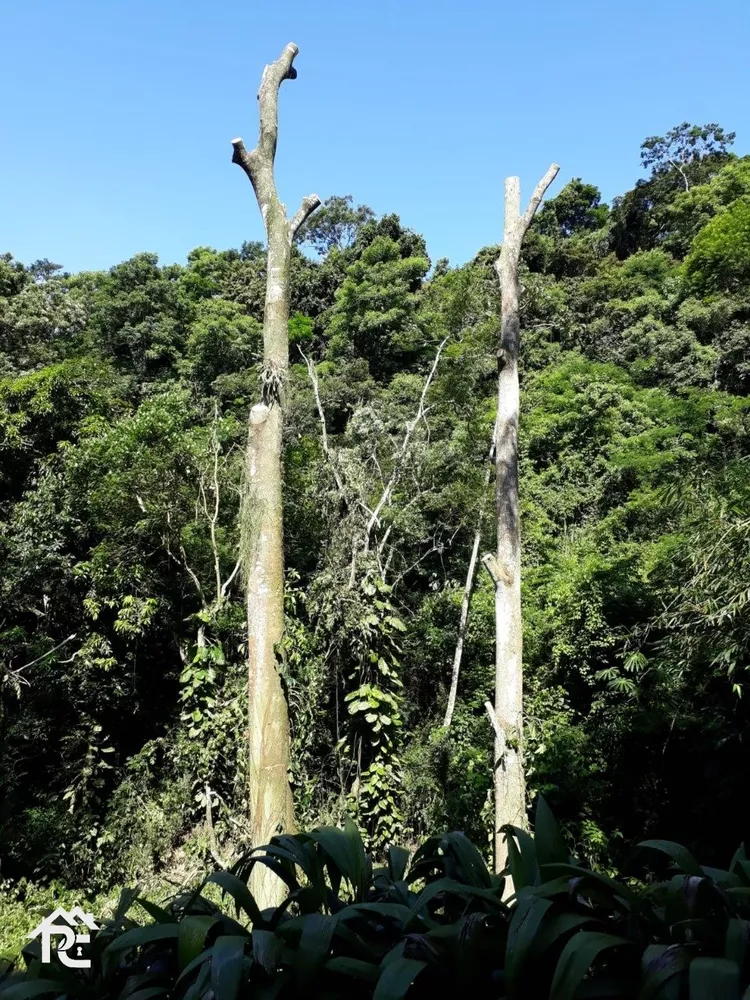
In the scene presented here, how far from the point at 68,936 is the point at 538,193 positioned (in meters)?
5.42

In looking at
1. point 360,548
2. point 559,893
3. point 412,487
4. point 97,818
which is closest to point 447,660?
point 412,487

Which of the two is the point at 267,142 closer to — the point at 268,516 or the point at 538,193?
the point at 538,193

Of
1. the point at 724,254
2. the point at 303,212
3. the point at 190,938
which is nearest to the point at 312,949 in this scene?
the point at 190,938

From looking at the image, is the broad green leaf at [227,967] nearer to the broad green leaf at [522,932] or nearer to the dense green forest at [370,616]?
the broad green leaf at [522,932]

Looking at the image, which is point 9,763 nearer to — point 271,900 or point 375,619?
point 375,619

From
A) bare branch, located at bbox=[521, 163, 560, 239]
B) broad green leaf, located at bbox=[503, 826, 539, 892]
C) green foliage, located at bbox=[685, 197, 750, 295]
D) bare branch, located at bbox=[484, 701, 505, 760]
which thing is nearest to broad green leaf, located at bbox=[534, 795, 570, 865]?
broad green leaf, located at bbox=[503, 826, 539, 892]

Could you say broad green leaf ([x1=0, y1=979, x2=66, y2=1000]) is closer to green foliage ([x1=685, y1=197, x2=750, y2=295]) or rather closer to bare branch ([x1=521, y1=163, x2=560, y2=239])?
bare branch ([x1=521, y1=163, x2=560, y2=239])

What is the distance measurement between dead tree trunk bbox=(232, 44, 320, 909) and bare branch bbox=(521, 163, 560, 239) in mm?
1569

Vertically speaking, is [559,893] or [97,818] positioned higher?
[559,893]

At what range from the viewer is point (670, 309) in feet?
52.2

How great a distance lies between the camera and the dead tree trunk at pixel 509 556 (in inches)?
181

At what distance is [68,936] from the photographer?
0.91 metres

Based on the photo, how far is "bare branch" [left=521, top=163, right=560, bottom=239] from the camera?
5199 millimetres

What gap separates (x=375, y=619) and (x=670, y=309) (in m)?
12.7
